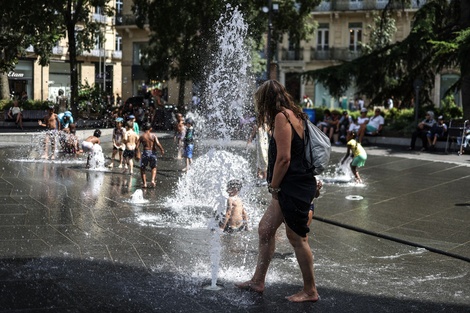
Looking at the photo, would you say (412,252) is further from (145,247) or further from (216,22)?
(216,22)

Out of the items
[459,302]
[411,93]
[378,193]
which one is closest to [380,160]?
[378,193]

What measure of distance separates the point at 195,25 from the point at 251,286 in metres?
26.8

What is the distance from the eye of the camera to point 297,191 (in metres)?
5.69

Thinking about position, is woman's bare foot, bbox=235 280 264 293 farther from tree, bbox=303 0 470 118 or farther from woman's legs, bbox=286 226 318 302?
tree, bbox=303 0 470 118

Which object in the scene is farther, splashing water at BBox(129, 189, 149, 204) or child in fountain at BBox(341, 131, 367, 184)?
child in fountain at BBox(341, 131, 367, 184)

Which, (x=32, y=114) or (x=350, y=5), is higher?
(x=350, y=5)

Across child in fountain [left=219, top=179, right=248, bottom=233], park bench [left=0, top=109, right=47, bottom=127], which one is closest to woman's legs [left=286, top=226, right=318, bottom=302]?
child in fountain [left=219, top=179, right=248, bottom=233]

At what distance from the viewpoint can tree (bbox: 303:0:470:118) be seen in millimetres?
23156

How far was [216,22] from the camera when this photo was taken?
31.1m

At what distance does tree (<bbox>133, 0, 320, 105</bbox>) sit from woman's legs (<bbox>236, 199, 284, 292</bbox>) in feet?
83.1

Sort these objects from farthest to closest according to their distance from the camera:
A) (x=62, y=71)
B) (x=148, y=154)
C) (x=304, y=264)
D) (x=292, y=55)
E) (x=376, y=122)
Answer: (x=62, y=71), (x=292, y=55), (x=376, y=122), (x=148, y=154), (x=304, y=264)

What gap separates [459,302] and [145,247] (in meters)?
3.31

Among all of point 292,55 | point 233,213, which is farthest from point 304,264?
point 292,55

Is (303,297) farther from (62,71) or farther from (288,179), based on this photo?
(62,71)
